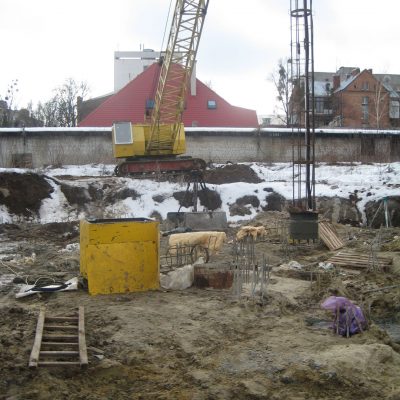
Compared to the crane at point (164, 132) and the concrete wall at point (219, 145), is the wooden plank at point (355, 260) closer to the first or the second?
the crane at point (164, 132)

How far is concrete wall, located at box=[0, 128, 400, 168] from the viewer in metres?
31.6

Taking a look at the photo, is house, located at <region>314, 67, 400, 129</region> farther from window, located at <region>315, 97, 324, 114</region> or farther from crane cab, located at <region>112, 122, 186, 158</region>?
crane cab, located at <region>112, 122, 186, 158</region>

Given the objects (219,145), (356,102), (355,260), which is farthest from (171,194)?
(356,102)

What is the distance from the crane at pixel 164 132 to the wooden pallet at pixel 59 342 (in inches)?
698

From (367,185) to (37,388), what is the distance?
20.4 meters

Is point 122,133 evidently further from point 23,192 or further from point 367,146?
point 367,146

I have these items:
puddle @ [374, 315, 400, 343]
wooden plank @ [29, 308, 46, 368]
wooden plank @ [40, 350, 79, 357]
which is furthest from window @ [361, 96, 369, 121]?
wooden plank @ [40, 350, 79, 357]

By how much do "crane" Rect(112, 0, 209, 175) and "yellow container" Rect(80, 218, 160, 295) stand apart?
15.8 meters

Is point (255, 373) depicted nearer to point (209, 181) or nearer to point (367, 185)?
point (367, 185)

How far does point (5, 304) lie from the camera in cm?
828

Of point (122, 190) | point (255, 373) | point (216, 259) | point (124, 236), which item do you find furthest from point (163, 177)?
point (255, 373)

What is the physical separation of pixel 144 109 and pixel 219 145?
36.3ft

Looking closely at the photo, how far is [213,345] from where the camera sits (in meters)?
6.48

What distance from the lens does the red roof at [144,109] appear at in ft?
137
